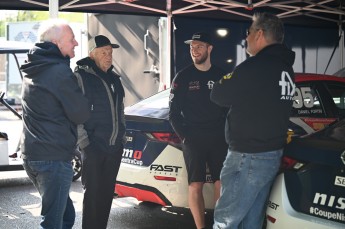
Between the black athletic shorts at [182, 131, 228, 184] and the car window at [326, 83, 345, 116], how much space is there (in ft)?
5.69

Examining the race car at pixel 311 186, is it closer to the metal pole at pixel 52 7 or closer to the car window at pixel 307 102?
the car window at pixel 307 102

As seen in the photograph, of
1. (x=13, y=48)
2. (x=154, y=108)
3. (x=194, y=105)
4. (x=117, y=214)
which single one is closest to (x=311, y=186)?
(x=194, y=105)

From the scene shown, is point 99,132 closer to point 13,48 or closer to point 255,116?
point 255,116

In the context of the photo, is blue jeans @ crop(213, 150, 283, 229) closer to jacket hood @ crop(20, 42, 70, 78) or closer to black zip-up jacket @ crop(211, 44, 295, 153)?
black zip-up jacket @ crop(211, 44, 295, 153)

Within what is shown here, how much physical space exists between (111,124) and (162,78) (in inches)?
263

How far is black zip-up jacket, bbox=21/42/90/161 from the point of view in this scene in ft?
11.6

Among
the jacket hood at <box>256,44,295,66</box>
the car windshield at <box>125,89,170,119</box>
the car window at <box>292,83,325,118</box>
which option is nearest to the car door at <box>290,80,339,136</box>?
the car window at <box>292,83,325,118</box>

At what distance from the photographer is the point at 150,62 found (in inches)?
464

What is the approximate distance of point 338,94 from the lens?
19.2 ft

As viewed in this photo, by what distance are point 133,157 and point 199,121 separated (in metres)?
0.79

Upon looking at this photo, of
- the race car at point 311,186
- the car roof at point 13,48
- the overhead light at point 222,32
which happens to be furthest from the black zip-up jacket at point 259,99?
the overhead light at point 222,32

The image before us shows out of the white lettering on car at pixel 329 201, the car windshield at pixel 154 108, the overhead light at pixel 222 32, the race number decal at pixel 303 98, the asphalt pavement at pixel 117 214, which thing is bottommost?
the asphalt pavement at pixel 117 214

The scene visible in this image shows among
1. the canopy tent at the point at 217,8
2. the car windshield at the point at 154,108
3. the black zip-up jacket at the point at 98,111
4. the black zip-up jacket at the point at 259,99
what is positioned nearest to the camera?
the black zip-up jacket at the point at 259,99

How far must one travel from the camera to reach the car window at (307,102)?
18.0ft
